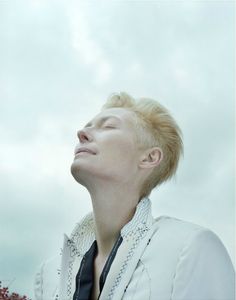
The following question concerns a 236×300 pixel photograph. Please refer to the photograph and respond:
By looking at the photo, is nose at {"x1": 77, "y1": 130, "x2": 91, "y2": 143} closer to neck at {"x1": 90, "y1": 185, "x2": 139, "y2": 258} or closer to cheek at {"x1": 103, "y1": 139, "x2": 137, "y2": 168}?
cheek at {"x1": 103, "y1": 139, "x2": 137, "y2": 168}

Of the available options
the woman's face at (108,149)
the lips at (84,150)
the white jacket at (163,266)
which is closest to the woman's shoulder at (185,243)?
the white jacket at (163,266)

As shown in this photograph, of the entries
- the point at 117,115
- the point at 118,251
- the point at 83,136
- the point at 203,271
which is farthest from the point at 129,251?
the point at 117,115

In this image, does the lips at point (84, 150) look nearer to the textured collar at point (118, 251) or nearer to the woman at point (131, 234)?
the woman at point (131, 234)

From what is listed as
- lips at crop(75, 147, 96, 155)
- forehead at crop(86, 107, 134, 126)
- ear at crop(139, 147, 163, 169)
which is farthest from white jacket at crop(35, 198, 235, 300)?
forehead at crop(86, 107, 134, 126)

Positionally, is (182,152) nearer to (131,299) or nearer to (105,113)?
(105,113)

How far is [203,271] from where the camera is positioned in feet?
7.72

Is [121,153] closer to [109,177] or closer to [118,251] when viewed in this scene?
[109,177]

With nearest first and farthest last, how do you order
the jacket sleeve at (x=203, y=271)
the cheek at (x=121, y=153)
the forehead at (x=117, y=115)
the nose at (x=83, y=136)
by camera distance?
the jacket sleeve at (x=203, y=271)
the cheek at (x=121, y=153)
the nose at (x=83, y=136)
the forehead at (x=117, y=115)

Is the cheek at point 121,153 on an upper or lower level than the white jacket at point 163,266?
upper

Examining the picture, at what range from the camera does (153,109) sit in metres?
3.18

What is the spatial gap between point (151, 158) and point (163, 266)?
0.76 metres

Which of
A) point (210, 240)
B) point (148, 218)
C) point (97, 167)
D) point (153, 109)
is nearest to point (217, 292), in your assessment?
point (210, 240)

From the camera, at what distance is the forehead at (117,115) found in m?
3.04

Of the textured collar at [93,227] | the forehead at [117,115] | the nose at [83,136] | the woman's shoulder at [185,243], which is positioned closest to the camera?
the woman's shoulder at [185,243]
